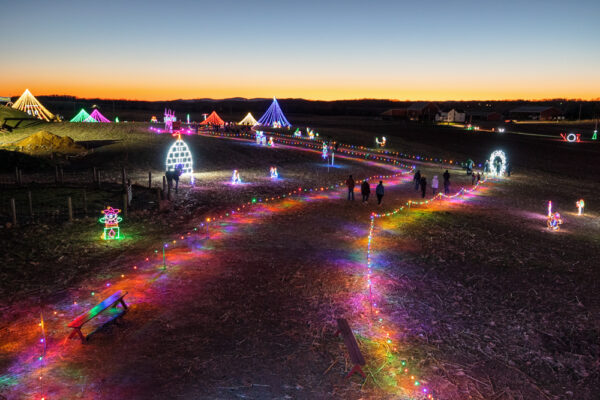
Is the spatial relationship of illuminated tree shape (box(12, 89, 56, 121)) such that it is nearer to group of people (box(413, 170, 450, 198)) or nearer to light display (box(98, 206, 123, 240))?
light display (box(98, 206, 123, 240))

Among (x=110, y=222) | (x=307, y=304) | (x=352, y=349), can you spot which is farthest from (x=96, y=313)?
(x=110, y=222)

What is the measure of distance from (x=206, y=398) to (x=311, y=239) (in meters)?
8.13

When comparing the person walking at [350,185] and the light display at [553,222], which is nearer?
the light display at [553,222]

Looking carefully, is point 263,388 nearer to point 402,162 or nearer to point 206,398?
point 206,398

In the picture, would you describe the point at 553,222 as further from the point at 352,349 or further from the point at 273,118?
the point at 273,118

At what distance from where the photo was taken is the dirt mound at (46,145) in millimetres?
31703

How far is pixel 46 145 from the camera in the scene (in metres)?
32.4

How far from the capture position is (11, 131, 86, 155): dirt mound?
104 feet

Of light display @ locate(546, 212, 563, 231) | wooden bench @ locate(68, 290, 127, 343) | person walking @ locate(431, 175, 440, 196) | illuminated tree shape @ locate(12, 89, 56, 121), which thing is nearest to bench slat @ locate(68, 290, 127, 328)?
wooden bench @ locate(68, 290, 127, 343)

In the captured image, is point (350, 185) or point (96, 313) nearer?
point (96, 313)

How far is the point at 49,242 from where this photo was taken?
42.2 feet

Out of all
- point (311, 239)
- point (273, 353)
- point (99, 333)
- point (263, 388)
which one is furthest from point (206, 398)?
point (311, 239)

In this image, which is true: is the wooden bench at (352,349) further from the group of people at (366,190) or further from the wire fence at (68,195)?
the group of people at (366,190)

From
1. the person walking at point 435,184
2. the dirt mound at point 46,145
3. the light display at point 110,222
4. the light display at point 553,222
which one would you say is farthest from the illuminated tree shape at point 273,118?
the light display at point 110,222
